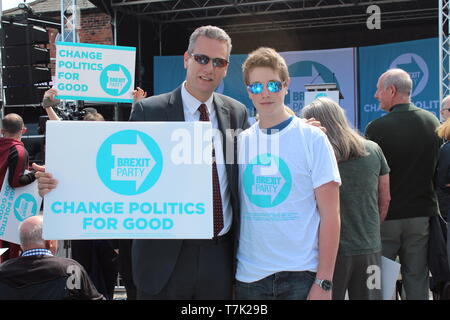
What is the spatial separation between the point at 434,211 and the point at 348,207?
1008 mm

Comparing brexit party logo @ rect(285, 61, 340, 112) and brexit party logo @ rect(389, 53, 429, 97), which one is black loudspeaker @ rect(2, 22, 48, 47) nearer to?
brexit party logo @ rect(285, 61, 340, 112)

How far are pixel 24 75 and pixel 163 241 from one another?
20.3 feet

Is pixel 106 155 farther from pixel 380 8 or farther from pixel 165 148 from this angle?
pixel 380 8

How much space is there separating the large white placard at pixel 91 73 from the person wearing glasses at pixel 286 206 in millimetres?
3248

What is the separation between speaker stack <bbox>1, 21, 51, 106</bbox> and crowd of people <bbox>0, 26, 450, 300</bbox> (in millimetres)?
5062

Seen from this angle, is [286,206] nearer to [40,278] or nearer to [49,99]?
[40,278]

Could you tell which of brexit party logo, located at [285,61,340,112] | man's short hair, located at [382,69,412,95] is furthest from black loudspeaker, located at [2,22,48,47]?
brexit party logo, located at [285,61,340,112]

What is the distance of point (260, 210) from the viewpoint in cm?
193

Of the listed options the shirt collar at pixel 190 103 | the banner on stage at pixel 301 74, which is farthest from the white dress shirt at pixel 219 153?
the banner on stage at pixel 301 74

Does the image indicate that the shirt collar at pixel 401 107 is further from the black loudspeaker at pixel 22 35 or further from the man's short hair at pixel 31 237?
the black loudspeaker at pixel 22 35

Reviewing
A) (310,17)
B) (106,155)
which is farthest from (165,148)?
(310,17)

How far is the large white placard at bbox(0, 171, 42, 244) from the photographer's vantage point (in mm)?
4215

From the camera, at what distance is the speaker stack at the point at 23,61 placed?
7254mm

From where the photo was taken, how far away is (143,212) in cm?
196
